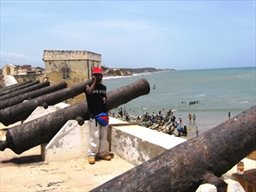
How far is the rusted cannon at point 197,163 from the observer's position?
2883mm

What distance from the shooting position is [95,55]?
28500 mm

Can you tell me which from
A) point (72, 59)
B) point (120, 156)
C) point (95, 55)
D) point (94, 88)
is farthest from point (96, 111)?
point (95, 55)

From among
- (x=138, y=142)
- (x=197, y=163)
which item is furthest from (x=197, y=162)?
(x=138, y=142)

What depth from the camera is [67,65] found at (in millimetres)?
25656

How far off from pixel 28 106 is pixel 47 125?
2.09 m

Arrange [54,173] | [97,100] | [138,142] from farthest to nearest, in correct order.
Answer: [97,100] < [54,173] < [138,142]

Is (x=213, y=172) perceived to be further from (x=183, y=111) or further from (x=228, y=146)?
(x=183, y=111)

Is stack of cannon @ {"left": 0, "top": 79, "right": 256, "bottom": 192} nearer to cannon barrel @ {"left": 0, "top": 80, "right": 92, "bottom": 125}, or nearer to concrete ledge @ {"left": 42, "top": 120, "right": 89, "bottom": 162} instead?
concrete ledge @ {"left": 42, "top": 120, "right": 89, "bottom": 162}

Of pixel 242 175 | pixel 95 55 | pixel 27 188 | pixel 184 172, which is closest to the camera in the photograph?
pixel 184 172

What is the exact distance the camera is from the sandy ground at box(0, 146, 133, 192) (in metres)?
5.32

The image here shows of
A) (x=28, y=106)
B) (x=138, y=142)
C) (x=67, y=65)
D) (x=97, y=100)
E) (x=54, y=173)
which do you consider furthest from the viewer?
(x=67, y=65)

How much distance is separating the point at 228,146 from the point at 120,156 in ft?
12.0

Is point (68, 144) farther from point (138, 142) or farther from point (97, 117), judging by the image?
point (138, 142)

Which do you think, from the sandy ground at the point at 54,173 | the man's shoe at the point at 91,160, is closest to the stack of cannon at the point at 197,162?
the sandy ground at the point at 54,173
